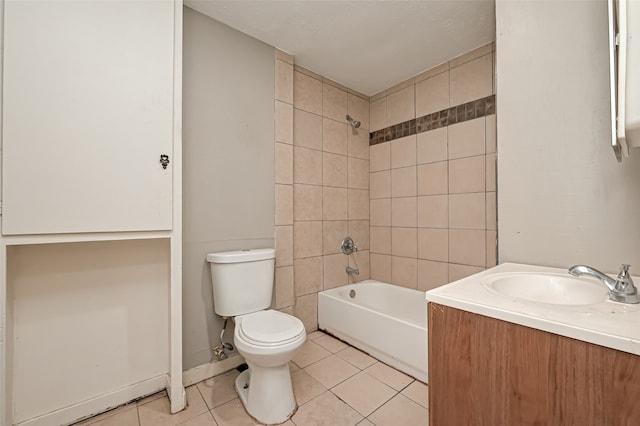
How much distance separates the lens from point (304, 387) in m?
1.56

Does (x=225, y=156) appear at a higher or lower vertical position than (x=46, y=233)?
higher

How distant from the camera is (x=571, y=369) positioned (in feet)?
Result: 1.91

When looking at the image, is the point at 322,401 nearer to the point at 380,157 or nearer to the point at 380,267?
the point at 380,267

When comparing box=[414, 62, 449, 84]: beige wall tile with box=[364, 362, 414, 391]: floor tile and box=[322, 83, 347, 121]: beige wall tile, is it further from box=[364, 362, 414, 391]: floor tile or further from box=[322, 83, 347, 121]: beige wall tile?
box=[364, 362, 414, 391]: floor tile

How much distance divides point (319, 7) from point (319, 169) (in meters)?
1.10

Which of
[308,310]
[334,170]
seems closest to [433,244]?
[334,170]

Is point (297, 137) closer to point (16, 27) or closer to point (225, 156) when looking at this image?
point (225, 156)

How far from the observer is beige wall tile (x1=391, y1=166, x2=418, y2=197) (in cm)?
238

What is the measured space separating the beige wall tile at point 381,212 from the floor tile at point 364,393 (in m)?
1.35

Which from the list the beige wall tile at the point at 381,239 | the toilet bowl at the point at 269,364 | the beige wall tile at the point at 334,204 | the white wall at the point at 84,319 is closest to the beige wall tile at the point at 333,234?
the beige wall tile at the point at 334,204

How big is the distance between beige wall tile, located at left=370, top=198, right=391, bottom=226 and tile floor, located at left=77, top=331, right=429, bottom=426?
1.23 meters

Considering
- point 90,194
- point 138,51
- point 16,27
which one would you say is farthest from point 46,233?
point 138,51

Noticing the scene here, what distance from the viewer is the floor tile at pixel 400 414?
1310 millimetres

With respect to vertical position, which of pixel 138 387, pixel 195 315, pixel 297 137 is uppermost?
pixel 297 137
